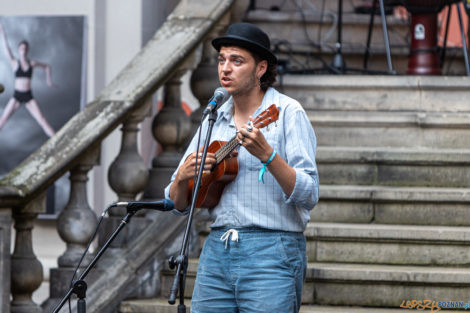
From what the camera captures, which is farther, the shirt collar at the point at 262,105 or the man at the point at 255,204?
the shirt collar at the point at 262,105

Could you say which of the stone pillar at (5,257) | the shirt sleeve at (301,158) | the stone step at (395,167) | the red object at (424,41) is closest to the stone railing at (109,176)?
the stone pillar at (5,257)

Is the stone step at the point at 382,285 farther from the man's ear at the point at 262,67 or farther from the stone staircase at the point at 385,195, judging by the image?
the man's ear at the point at 262,67

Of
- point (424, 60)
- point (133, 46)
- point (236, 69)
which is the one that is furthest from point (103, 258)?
point (424, 60)

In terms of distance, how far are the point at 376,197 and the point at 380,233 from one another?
15.2 inches

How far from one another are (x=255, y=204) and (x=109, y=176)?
2.00 meters

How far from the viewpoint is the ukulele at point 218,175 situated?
12.8 feet

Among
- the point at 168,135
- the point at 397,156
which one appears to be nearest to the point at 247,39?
the point at 168,135

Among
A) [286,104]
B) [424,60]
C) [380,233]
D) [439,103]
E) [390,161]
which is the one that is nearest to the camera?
[286,104]

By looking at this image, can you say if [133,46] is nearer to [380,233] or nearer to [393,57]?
[393,57]

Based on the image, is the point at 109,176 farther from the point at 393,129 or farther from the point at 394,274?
the point at 393,129

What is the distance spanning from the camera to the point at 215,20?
628 centimetres

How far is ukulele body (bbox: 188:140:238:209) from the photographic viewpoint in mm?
3907

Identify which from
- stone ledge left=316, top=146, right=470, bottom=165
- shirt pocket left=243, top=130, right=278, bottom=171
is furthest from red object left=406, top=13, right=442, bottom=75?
shirt pocket left=243, top=130, right=278, bottom=171

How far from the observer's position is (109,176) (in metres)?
5.73
